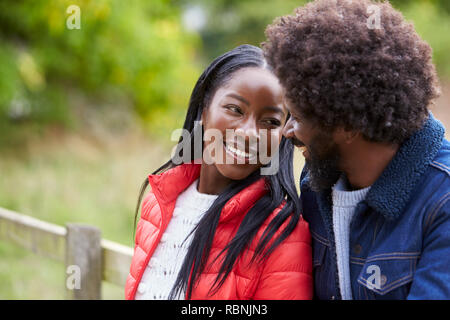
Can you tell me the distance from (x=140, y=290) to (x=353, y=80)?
1.06m

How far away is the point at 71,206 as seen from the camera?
20.5ft

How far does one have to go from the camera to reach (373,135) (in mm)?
1431

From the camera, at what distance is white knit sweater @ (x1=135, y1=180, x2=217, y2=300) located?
1808 millimetres

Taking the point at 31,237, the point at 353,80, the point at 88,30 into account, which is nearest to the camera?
the point at 353,80

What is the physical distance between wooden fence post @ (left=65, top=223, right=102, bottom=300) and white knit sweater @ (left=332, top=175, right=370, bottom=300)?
5.02 feet

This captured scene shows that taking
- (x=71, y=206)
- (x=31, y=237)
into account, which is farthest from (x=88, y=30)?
(x=31, y=237)

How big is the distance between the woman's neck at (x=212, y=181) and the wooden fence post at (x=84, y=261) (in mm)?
965

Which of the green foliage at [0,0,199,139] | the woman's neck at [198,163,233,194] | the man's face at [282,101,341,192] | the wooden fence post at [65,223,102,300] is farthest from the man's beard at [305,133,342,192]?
the green foliage at [0,0,199,139]

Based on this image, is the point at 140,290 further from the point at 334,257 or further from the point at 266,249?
the point at 334,257

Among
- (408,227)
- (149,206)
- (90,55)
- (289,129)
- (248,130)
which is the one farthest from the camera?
(90,55)

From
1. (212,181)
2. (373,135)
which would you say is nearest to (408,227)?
(373,135)

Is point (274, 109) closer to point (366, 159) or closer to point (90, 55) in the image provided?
point (366, 159)

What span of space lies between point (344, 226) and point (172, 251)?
25.2 inches

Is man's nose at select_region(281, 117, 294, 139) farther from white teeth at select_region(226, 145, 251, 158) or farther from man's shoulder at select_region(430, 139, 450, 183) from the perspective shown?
man's shoulder at select_region(430, 139, 450, 183)
